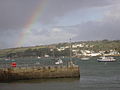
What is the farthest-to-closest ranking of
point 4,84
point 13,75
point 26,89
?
point 13,75
point 4,84
point 26,89

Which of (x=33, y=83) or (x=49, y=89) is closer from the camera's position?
(x=49, y=89)

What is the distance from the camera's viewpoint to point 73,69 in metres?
62.1

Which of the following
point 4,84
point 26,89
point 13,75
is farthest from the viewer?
point 13,75

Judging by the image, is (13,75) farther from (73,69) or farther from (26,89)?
(73,69)

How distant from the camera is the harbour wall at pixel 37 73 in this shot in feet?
186

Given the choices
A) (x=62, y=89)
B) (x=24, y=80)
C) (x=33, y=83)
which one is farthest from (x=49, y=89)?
(x=24, y=80)

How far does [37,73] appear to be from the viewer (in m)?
59.7

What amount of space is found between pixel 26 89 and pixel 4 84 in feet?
25.4

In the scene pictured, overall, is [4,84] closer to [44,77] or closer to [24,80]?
[24,80]

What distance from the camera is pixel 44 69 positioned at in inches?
2366

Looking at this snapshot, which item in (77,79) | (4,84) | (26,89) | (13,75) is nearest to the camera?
(26,89)

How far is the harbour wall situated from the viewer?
56.8 m

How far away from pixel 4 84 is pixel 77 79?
18.2m

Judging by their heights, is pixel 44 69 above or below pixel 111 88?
above
